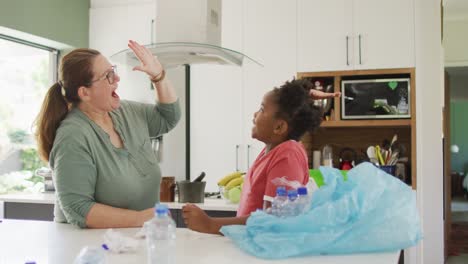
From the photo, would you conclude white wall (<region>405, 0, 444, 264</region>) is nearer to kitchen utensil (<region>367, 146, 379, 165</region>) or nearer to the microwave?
the microwave

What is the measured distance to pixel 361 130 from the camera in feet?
13.3

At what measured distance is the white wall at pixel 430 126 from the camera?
3.63 m

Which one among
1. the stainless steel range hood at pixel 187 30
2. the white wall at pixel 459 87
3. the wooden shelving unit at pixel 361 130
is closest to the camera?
the stainless steel range hood at pixel 187 30

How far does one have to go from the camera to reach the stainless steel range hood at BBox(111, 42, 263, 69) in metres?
1.93

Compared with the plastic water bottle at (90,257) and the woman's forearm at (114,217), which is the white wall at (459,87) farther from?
the plastic water bottle at (90,257)

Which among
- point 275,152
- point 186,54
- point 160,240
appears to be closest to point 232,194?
point 186,54

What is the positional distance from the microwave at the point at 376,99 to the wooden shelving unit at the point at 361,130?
36 mm

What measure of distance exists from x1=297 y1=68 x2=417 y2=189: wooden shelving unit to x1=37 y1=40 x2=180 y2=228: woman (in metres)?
2.10

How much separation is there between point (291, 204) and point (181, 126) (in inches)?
111

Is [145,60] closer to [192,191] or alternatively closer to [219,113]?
[192,191]

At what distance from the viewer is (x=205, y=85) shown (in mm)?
4203

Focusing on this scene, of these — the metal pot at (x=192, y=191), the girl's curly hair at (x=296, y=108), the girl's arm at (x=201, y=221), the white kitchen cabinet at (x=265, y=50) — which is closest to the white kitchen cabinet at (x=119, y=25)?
the white kitchen cabinet at (x=265, y=50)

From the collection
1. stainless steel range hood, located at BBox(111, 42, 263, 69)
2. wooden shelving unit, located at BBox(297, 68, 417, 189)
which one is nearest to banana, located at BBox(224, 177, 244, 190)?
stainless steel range hood, located at BBox(111, 42, 263, 69)

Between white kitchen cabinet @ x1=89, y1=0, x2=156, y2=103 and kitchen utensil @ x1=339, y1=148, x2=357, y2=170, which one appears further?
white kitchen cabinet @ x1=89, y1=0, x2=156, y2=103
